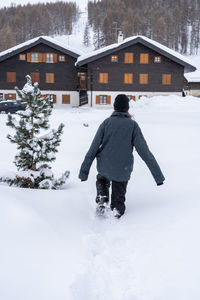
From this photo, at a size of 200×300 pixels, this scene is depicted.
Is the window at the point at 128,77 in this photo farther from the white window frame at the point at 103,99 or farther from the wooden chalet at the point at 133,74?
the white window frame at the point at 103,99

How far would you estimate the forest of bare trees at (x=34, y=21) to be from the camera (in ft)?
285

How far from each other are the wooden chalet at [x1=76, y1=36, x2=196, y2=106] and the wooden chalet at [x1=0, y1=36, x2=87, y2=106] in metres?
2.69

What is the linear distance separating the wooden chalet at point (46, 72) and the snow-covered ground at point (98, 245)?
29897 millimetres

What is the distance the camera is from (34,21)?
91.6 metres

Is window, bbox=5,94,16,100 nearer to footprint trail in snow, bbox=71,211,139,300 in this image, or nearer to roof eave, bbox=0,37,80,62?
roof eave, bbox=0,37,80,62

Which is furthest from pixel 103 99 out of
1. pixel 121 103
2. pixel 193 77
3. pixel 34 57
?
pixel 121 103

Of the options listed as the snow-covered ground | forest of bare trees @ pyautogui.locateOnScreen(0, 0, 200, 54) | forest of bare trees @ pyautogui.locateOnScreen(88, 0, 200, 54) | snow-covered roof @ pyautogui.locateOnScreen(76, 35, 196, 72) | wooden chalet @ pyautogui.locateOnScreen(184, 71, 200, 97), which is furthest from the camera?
forest of bare trees @ pyautogui.locateOnScreen(0, 0, 200, 54)

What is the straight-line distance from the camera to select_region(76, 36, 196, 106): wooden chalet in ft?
100

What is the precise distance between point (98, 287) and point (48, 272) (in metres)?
0.46

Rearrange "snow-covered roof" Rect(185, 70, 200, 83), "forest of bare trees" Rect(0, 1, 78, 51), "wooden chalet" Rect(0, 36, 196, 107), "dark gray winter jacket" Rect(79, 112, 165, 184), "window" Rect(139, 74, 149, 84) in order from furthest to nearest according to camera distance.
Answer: "forest of bare trees" Rect(0, 1, 78, 51) < "snow-covered roof" Rect(185, 70, 200, 83) < "window" Rect(139, 74, 149, 84) < "wooden chalet" Rect(0, 36, 196, 107) < "dark gray winter jacket" Rect(79, 112, 165, 184)

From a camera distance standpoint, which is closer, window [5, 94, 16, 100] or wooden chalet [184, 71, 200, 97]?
window [5, 94, 16, 100]

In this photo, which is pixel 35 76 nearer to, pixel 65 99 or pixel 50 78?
pixel 50 78

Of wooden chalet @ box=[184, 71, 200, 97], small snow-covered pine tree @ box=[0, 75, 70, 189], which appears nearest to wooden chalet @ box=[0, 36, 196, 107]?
wooden chalet @ box=[184, 71, 200, 97]

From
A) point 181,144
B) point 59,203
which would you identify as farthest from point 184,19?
point 59,203
